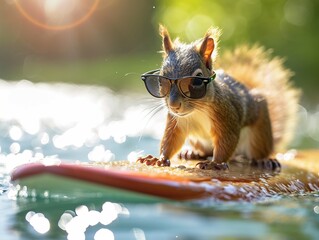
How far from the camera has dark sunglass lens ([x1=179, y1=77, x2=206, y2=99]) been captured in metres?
→ 3.71

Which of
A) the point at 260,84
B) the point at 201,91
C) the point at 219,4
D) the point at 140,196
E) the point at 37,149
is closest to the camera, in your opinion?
the point at 140,196

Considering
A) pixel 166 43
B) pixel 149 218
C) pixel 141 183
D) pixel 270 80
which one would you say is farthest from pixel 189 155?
pixel 149 218

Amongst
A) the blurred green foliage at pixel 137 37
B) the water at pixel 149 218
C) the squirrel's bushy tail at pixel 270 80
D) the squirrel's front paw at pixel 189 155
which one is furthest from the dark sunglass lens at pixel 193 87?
the blurred green foliage at pixel 137 37

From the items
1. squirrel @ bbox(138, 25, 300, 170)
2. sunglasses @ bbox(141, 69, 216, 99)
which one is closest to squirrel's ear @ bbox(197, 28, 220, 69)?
squirrel @ bbox(138, 25, 300, 170)

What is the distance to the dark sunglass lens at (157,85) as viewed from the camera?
3.76 meters

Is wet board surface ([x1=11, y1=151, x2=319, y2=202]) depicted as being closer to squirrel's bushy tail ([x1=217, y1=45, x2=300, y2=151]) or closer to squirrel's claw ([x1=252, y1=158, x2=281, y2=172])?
squirrel's claw ([x1=252, y1=158, x2=281, y2=172])

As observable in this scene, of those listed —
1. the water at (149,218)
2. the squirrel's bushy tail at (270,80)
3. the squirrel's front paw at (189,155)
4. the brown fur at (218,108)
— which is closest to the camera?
the water at (149,218)

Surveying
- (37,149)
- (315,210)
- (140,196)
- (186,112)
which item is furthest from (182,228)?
(37,149)

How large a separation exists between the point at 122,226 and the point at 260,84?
2392mm

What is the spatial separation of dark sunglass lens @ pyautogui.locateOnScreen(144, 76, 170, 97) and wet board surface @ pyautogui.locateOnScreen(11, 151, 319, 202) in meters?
0.40

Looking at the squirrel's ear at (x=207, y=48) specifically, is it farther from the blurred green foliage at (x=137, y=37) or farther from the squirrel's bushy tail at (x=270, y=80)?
the blurred green foliage at (x=137, y=37)

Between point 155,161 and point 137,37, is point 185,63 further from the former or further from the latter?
point 137,37

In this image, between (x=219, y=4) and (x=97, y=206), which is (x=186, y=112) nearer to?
(x=97, y=206)

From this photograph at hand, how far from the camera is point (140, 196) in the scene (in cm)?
319
